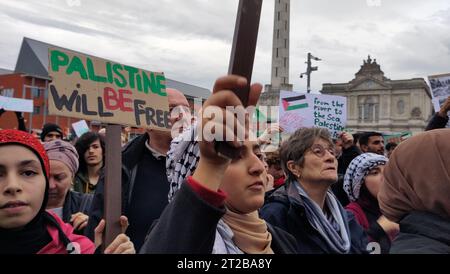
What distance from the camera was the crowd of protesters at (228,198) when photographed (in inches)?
51.9

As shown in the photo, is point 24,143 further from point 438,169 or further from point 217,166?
point 438,169

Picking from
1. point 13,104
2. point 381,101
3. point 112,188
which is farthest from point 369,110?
point 112,188

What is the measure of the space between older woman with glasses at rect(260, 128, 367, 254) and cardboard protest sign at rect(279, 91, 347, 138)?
10.4 feet

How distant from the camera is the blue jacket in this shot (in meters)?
2.52

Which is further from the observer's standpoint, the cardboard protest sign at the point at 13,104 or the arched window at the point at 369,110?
the arched window at the point at 369,110

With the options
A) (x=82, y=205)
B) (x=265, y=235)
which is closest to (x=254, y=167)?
(x=265, y=235)

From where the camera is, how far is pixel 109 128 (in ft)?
5.57

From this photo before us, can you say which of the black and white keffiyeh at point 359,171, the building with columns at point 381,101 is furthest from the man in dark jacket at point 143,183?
the building with columns at point 381,101

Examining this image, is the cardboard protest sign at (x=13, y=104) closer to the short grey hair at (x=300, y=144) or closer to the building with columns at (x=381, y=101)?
the short grey hair at (x=300, y=144)

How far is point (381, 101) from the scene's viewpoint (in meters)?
38.2

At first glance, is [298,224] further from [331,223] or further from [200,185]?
[200,185]

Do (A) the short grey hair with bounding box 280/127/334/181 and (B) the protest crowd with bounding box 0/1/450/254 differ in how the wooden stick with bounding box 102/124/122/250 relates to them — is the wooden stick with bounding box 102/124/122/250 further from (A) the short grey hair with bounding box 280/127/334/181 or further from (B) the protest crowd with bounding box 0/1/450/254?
(A) the short grey hair with bounding box 280/127/334/181

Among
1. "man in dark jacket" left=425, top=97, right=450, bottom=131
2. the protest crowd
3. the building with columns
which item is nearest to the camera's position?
the protest crowd

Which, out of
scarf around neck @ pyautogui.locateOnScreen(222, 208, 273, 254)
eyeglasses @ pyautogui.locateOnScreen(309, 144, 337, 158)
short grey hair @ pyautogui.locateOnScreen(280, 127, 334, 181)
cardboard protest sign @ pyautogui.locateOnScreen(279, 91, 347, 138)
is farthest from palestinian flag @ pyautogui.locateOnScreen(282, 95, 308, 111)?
scarf around neck @ pyautogui.locateOnScreen(222, 208, 273, 254)
